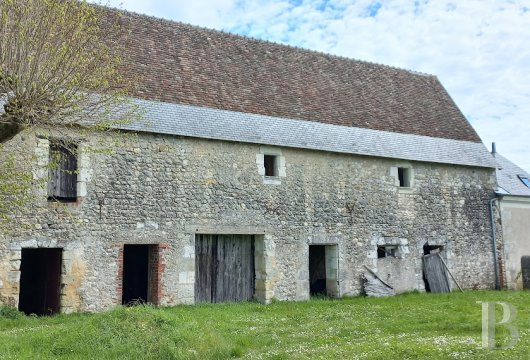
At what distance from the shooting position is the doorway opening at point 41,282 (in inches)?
Answer: 421

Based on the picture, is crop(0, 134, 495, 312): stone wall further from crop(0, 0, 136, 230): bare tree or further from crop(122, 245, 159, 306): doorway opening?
crop(122, 245, 159, 306): doorway opening

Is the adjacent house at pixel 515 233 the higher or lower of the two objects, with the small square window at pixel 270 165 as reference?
lower

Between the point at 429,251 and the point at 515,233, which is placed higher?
the point at 515,233

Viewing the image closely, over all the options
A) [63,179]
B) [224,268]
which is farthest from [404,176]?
[63,179]

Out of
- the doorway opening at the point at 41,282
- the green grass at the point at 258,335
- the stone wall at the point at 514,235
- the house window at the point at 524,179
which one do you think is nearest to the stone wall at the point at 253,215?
the doorway opening at the point at 41,282

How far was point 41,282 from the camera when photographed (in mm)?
11625

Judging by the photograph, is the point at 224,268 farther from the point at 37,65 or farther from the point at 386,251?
the point at 37,65

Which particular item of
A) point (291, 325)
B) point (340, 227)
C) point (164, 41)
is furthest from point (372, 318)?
point (164, 41)

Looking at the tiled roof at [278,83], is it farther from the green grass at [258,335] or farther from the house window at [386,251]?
the green grass at [258,335]

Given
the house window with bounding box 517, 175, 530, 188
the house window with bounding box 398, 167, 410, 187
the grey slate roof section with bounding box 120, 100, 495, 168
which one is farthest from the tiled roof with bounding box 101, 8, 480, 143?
the house window with bounding box 517, 175, 530, 188

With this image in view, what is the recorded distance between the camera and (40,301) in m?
11.6

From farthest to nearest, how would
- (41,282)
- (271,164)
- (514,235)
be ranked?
(514,235) → (271,164) → (41,282)

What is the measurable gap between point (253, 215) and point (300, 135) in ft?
8.03

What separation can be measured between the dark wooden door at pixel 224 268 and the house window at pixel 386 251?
3.91 m
